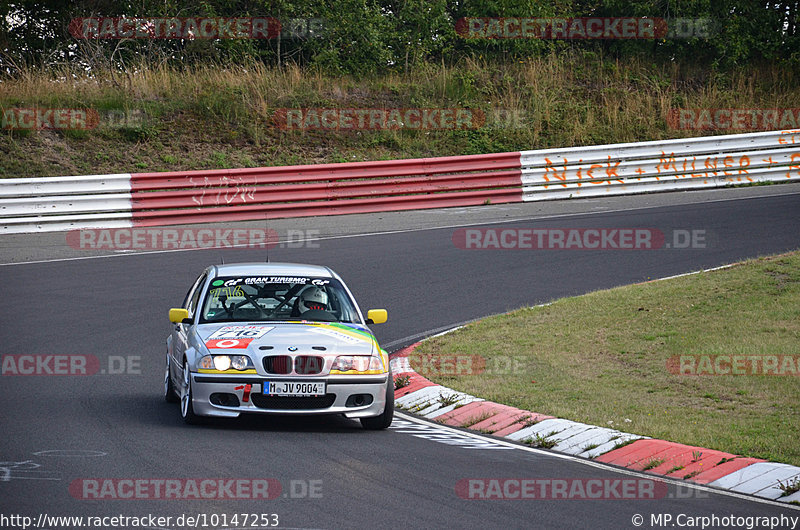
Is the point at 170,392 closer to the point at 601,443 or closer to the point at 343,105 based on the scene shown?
the point at 601,443

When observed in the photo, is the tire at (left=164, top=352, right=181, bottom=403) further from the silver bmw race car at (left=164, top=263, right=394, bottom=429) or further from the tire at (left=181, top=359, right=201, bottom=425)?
the tire at (left=181, top=359, right=201, bottom=425)

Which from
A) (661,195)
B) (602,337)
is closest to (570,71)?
(661,195)

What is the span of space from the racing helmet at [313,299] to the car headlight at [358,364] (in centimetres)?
106

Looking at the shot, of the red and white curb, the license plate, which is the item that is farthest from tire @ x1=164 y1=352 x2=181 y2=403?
the red and white curb

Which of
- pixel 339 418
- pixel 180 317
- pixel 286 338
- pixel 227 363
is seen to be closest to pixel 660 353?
pixel 339 418

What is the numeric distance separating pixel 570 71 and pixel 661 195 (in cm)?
916

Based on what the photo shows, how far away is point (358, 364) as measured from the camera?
895 centimetres

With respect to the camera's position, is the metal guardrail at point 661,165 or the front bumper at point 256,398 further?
→ the metal guardrail at point 661,165

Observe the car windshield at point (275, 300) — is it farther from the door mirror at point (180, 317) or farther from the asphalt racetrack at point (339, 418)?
the asphalt racetrack at point (339, 418)

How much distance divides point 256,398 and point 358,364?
908 millimetres

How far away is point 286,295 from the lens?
993 centimetres

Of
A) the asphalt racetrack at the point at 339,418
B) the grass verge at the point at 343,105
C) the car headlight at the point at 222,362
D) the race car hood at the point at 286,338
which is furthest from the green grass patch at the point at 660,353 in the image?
the grass verge at the point at 343,105

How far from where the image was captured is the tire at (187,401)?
8786 mm

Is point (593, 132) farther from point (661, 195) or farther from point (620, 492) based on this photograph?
point (620, 492)
